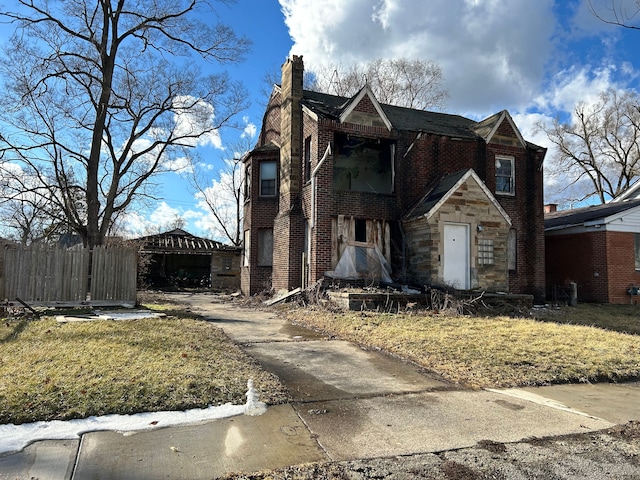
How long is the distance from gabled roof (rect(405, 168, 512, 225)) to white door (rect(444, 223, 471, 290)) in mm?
835

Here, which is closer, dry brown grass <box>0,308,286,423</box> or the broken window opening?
dry brown grass <box>0,308,286,423</box>

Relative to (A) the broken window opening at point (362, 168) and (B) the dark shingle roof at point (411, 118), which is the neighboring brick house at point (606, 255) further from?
(A) the broken window opening at point (362, 168)

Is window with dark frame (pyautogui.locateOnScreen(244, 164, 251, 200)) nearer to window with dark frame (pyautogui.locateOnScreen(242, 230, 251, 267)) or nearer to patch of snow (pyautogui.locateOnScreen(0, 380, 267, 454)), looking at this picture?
Answer: window with dark frame (pyautogui.locateOnScreen(242, 230, 251, 267))

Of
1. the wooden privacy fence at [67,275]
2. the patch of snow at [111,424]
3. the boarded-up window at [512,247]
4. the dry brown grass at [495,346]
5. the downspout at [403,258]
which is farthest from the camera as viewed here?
the boarded-up window at [512,247]

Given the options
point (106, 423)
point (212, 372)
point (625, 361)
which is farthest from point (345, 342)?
point (106, 423)

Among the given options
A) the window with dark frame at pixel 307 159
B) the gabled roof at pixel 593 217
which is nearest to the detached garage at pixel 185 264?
the window with dark frame at pixel 307 159

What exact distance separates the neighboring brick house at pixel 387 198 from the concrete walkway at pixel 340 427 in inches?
346

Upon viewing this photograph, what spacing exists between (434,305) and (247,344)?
6604 millimetres

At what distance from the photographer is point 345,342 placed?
8.98 meters

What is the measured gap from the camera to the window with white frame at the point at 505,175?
60.5 feet

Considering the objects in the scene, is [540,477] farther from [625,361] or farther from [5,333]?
[5,333]

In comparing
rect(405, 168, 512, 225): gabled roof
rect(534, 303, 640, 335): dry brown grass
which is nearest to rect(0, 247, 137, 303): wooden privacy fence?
rect(405, 168, 512, 225): gabled roof

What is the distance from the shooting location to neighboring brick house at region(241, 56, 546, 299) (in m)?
15.2

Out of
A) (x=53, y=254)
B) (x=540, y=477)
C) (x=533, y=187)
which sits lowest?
(x=540, y=477)
